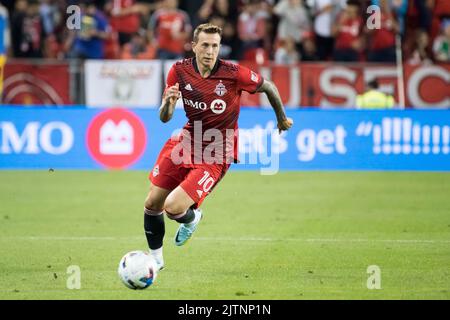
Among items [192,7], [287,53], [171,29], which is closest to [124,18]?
[171,29]

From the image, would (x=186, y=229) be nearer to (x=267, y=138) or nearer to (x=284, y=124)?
(x=284, y=124)

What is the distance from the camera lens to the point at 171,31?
2170 centimetres

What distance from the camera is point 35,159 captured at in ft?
60.3

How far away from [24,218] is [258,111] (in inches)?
251

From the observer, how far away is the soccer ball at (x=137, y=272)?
859 centimetres

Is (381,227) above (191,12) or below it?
below

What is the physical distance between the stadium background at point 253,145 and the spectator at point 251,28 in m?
0.03

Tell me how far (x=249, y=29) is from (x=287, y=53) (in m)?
1.06

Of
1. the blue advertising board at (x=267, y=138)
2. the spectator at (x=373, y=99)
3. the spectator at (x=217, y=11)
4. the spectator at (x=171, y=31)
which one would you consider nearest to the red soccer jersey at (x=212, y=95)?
the blue advertising board at (x=267, y=138)

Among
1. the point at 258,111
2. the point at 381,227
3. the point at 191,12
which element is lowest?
the point at 381,227
